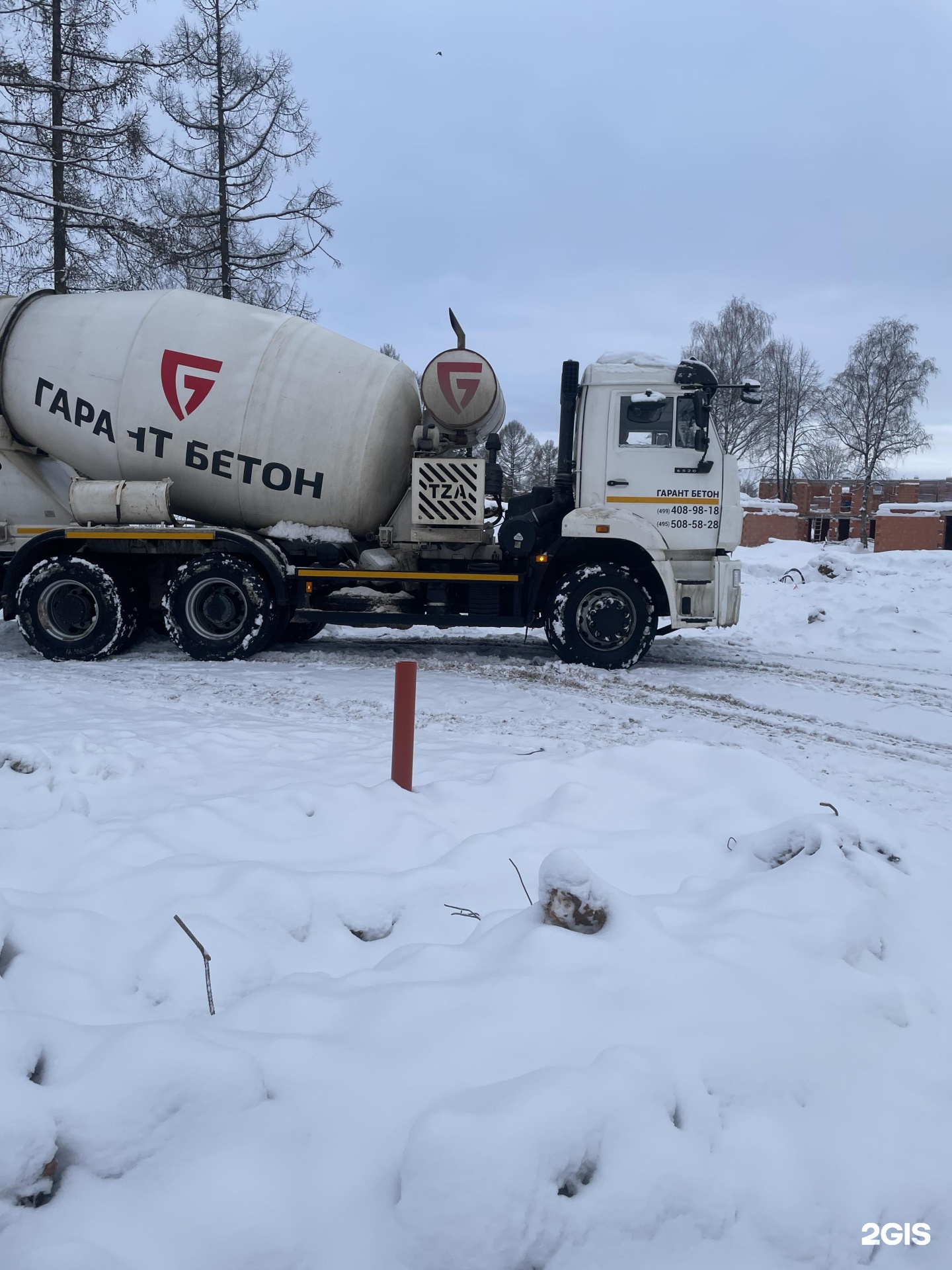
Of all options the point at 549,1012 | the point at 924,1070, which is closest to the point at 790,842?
the point at 924,1070

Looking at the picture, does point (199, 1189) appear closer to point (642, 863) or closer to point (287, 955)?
point (287, 955)

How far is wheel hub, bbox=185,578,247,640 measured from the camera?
857 centimetres

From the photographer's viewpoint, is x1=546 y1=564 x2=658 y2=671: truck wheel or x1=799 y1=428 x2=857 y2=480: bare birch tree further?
x1=799 y1=428 x2=857 y2=480: bare birch tree

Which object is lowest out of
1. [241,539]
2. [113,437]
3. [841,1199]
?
[841,1199]

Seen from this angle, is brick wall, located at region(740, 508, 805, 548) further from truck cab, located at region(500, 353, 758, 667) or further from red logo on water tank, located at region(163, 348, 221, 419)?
red logo on water tank, located at region(163, 348, 221, 419)

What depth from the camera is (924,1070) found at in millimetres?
2201

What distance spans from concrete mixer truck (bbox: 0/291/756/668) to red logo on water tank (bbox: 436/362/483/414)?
2 cm

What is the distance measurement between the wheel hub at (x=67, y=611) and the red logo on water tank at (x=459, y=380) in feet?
13.8

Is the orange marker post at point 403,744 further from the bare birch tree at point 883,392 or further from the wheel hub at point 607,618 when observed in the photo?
A: the bare birch tree at point 883,392

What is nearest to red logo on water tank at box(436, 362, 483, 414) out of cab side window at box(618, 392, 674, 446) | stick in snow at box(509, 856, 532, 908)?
cab side window at box(618, 392, 674, 446)

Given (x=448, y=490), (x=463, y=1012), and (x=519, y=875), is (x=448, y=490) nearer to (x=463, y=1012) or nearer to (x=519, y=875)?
(x=519, y=875)

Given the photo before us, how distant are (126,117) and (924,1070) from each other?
15.7m

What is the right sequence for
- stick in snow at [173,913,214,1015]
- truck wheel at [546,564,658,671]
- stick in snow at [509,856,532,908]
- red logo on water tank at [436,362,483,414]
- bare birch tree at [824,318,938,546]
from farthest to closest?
1. bare birch tree at [824,318,938,546]
2. truck wheel at [546,564,658,671]
3. red logo on water tank at [436,362,483,414]
4. stick in snow at [509,856,532,908]
5. stick in snow at [173,913,214,1015]

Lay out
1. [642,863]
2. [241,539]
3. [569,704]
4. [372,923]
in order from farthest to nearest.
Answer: [241,539] → [569,704] → [642,863] → [372,923]
